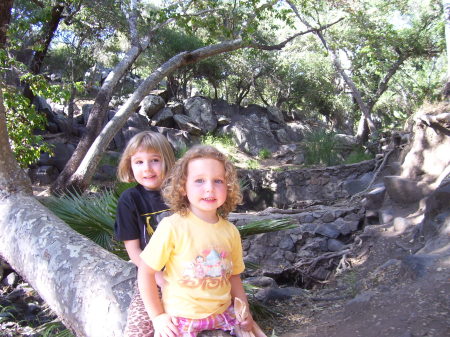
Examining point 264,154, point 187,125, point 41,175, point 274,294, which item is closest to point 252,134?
point 264,154

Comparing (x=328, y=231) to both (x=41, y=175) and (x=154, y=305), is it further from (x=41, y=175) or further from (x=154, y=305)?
(x=41, y=175)

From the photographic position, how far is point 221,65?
19.9 m

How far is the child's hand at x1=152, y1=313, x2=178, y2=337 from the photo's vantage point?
1359 millimetres

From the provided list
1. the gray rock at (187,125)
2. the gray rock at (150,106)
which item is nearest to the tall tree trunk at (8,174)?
the gray rock at (187,125)

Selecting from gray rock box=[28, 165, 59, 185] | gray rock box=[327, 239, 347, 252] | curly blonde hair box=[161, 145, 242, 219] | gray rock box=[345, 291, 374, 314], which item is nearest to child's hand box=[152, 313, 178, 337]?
curly blonde hair box=[161, 145, 242, 219]

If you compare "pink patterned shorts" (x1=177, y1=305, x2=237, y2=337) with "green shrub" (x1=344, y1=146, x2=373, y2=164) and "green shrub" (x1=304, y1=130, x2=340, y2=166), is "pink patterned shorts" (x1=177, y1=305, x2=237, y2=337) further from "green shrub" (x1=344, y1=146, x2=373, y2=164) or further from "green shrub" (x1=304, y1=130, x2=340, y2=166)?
"green shrub" (x1=304, y1=130, x2=340, y2=166)

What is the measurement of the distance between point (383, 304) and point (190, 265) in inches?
93.6

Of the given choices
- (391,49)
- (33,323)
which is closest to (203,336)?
(33,323)

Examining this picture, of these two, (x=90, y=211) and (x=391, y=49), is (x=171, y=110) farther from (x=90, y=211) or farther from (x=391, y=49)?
(x=90, y=211)

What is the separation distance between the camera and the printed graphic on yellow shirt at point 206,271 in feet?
4.68

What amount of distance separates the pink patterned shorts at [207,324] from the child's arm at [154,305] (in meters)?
0.03

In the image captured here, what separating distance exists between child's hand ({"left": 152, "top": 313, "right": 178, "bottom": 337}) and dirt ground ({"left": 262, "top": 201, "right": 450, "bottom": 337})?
1833mm

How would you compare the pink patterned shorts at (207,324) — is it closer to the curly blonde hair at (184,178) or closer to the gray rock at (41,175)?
the curly blonde hair at (184,178)

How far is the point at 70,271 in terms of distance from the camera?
186cm
